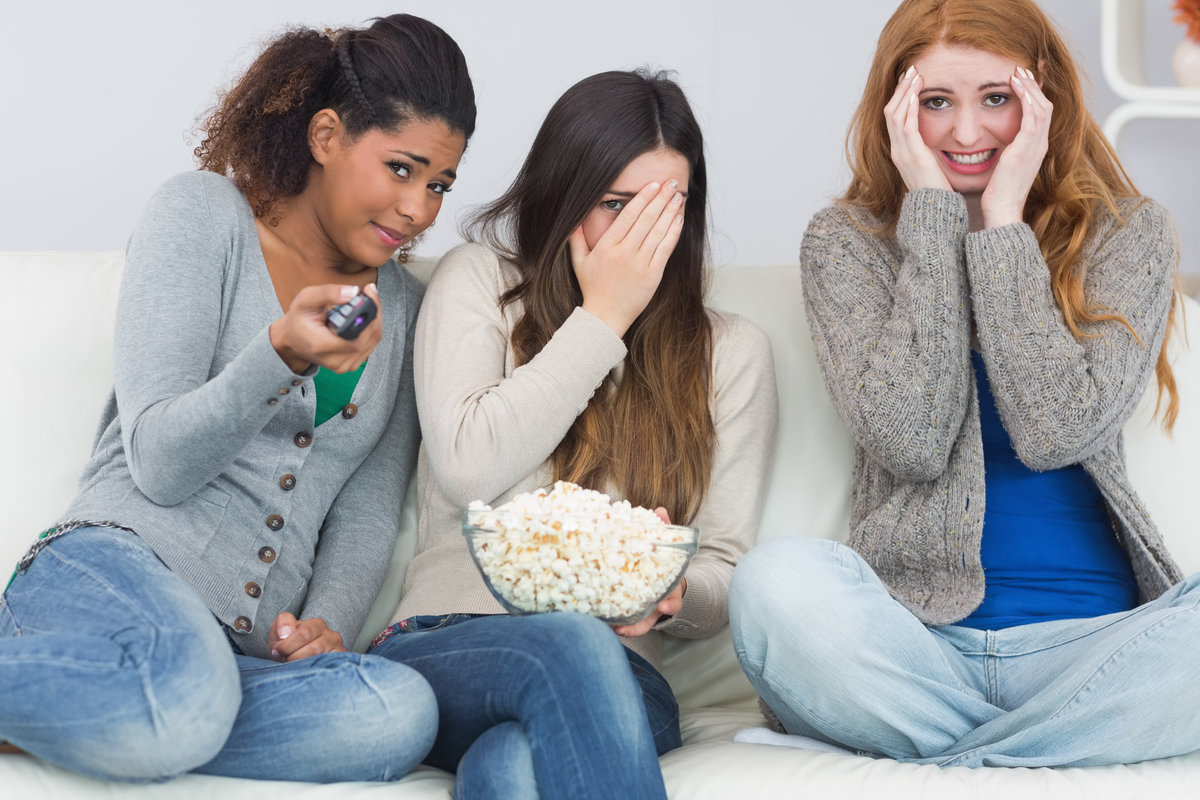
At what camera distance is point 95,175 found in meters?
2.31

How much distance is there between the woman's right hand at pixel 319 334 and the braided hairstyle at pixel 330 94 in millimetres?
420

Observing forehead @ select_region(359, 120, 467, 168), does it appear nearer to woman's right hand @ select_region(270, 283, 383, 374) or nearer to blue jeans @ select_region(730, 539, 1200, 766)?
woman's right hand @ select_region(270, 283, 383, 374)

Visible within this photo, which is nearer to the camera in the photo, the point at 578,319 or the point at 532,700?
the point at 532,700

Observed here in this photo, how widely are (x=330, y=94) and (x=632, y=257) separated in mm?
454

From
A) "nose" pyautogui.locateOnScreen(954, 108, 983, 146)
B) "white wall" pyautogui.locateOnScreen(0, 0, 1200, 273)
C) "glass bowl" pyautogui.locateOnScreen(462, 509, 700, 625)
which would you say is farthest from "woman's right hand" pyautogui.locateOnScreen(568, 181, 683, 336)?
"white wall" pyautogui.locateOnScreen(0, 0, 1200, 273)

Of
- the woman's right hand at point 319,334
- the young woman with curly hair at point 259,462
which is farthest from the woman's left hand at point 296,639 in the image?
the woman's right hand at point 319,334

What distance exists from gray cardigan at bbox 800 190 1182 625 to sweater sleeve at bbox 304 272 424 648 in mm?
585

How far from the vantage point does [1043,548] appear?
1505mm

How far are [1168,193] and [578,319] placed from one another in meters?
1.60

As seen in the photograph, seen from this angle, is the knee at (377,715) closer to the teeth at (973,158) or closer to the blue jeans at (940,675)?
the blue jeans at (940,675)

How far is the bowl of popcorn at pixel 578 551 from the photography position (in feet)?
3.60

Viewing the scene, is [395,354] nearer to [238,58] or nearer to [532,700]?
[532,700]

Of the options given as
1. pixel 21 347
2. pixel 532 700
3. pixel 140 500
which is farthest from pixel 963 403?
pixel 21 347

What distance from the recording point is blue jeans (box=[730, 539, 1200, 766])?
124 centimetres
